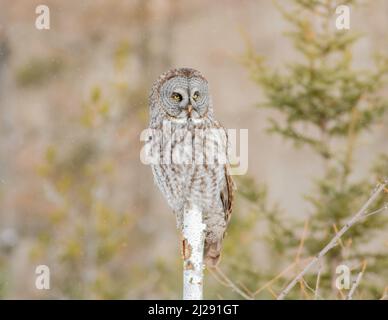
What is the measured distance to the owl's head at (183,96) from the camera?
3375 mm

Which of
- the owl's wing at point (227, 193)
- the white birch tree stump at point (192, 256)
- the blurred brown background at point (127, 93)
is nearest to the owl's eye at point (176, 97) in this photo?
the owl's wing at point (227, 193)

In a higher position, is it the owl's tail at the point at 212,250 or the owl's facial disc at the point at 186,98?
the owl's facial disc at the point at 186,98

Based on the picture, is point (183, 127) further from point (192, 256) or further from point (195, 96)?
point (192, 256)

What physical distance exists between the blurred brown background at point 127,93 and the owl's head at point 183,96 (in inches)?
264

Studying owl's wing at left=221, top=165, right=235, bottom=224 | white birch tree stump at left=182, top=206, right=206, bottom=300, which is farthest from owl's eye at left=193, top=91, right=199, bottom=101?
white birch tree stump at left=182, top=206, right=206, bottom=300

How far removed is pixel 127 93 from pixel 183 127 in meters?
6.88

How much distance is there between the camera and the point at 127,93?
33.4 feet

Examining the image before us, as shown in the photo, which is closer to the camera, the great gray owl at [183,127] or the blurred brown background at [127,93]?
the great gray owl at [183,127]

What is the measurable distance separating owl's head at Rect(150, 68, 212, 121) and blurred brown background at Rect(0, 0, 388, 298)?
671 centimetres

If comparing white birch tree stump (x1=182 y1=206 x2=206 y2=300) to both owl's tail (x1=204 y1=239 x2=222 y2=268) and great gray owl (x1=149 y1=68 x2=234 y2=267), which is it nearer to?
great gray owl (x1=149 y1=68 x2=234 y2=267)

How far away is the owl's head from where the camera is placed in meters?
3.38

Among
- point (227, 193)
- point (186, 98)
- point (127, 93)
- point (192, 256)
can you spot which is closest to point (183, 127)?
point (186, 98)

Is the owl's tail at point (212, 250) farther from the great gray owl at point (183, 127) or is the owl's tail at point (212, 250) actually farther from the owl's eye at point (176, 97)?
the owl's eye at point (176, 97)
